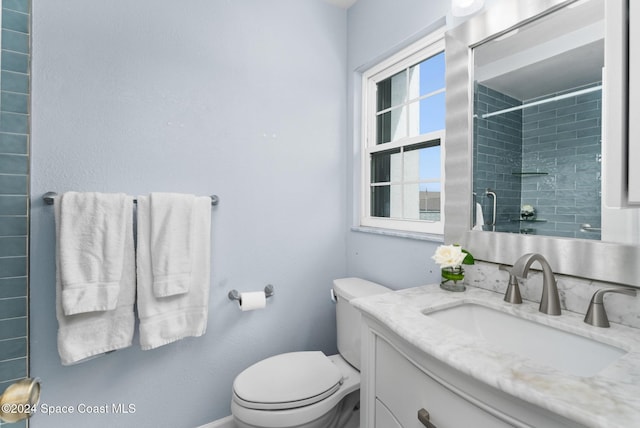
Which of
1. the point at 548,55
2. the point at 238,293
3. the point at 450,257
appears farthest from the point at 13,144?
the point at 548,55

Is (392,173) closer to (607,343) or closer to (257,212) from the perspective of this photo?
(257,212)

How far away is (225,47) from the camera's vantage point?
1.53 metres

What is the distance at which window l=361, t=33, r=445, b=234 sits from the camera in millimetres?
1501

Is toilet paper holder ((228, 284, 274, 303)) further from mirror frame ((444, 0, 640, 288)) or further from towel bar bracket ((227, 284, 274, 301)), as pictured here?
mirror frame ((444, 0, 640, 288))

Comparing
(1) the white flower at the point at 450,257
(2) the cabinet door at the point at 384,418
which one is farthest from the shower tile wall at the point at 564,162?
(2) the cabinet door at the point at 384,418

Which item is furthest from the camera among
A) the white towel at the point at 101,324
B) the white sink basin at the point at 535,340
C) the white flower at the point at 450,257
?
the white towel at the point at 101,324

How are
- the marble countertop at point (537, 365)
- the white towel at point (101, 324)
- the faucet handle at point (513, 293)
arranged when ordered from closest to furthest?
the marble countertop at point (537, 365) < the faucet handle at point (513, 293) < the white towel at point (101, 324)

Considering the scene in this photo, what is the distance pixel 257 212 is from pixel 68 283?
2.80 ft

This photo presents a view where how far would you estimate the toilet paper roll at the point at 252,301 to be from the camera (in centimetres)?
151

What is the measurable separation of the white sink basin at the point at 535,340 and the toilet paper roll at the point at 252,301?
92cm

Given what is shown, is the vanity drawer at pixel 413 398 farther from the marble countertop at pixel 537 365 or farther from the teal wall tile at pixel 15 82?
the teal wall tile at pixel 15 82

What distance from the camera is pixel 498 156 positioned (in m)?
1.11

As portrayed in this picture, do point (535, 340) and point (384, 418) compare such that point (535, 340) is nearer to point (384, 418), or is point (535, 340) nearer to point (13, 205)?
point (384, 418)

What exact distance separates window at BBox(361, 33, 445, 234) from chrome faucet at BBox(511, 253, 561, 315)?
1.83 ft
